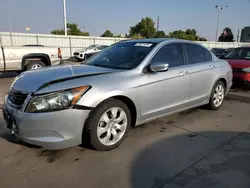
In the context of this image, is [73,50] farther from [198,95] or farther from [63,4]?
[198,95]

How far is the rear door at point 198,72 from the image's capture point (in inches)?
165

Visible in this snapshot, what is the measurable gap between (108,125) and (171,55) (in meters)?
1.75

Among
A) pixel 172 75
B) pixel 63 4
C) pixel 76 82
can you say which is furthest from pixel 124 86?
pixel 63 4

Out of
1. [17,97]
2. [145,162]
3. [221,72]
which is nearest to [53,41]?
[221,72]

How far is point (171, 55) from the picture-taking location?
13.0 ft

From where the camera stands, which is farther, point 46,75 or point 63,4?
point 63,4

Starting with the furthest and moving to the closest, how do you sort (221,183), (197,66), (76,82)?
(197,66) < (76,82) < (221,183)

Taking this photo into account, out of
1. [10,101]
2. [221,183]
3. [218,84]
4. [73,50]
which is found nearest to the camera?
[221,183]

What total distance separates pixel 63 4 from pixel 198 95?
24.1 meters

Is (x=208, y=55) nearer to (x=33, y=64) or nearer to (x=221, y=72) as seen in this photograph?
(x=221, y=72)

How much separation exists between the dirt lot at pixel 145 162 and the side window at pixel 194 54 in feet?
4.38

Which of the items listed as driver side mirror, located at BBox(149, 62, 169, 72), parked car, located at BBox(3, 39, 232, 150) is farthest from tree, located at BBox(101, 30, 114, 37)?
driver side mirror, located at BBox(149, 62, 169, 72)

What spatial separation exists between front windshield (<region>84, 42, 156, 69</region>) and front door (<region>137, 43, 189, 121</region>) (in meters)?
0.22

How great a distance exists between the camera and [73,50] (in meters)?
23.1
